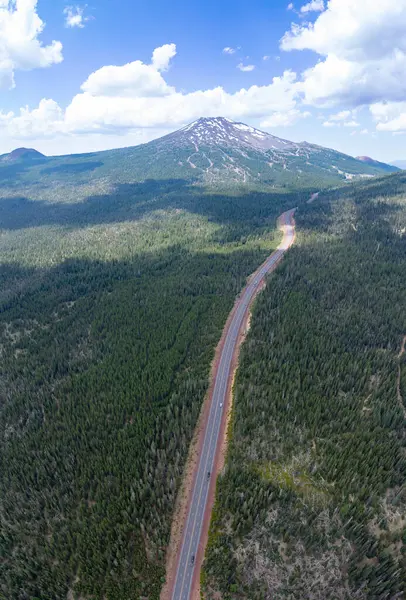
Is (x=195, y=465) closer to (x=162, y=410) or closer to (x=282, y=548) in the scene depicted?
(x=162, y=410)

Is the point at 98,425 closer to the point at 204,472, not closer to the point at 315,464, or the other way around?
the point at 204,472

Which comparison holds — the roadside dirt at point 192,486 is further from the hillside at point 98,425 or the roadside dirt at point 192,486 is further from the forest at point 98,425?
the forest at point 98,425

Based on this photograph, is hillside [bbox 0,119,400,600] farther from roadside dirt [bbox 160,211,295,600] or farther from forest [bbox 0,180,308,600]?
roadside dirt [bbox 160,211,295,600]

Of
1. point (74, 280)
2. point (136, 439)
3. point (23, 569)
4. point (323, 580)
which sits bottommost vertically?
point (323, 580)

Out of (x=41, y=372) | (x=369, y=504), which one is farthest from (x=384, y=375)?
(x=41, y=372)

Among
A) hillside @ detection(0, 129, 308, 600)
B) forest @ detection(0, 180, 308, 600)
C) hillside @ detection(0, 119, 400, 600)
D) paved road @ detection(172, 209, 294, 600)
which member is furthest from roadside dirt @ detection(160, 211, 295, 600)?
hillside @ detection(0, 119, 400, 600)

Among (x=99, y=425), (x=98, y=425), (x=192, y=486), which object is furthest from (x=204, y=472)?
(x=98, y=425)

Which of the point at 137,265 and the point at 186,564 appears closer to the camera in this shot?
the point at 186,564

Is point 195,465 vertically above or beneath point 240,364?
beneath
